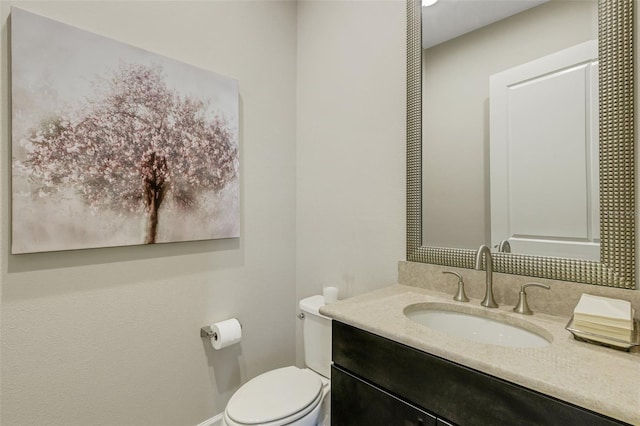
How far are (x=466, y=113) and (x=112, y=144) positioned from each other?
4.93 ft

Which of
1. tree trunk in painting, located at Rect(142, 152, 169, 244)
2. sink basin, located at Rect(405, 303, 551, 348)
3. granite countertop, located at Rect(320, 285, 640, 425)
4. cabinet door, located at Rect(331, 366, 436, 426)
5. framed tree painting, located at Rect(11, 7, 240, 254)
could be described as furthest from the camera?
tree trunk in painting, located at Rect(142, 152, 169, 244)

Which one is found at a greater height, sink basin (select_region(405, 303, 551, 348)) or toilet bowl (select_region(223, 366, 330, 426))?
sink basin (select_region(405, 303, 551, 348))

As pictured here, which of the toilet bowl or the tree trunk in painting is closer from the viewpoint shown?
the toilet bowl

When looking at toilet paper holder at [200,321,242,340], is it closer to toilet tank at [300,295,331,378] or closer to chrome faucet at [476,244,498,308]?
toilet tank at [300,295,331,378]

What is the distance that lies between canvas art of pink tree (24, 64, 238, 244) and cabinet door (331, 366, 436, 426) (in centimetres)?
104

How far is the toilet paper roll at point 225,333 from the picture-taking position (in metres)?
1.58

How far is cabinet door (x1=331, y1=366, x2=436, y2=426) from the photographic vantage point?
90 centimetres

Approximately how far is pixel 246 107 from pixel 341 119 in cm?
55

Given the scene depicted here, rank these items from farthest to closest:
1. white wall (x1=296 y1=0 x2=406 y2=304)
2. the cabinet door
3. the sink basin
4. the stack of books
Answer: white wall (x1=296 y1=0 x2=406 y2=304)
the sink basin
the cabinet door
the stack of books

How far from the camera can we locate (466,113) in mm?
1338

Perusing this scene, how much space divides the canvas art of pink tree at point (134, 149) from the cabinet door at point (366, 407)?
3.42ft

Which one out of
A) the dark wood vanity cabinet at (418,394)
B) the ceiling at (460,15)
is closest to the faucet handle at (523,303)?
the dark wood vanity cabinet at (418,394)

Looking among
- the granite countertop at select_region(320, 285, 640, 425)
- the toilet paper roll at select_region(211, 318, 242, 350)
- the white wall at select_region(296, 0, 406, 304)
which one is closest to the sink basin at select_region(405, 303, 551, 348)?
the granite countertop at select_region(320, 285, 640, 425)

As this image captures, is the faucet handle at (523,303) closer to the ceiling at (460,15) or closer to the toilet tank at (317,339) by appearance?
the toilet tank at (317,339)
